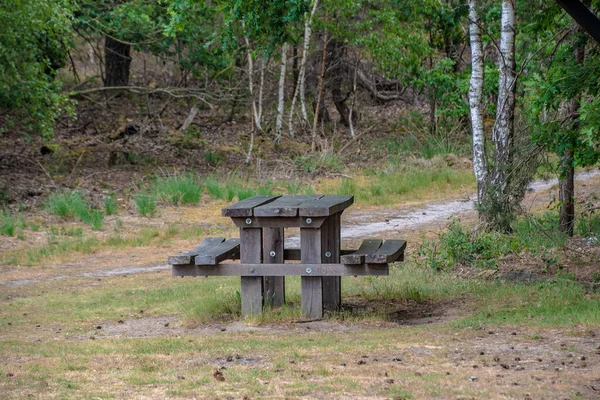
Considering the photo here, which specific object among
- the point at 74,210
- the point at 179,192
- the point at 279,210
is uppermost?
the point at 279,210

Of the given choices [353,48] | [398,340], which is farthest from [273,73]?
[398,340]

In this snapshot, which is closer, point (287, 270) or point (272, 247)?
point (287, 270)

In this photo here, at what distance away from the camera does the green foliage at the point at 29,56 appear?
1445 cm

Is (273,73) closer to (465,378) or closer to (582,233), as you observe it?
(582,233)

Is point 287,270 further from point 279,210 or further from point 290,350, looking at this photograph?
point 290,350

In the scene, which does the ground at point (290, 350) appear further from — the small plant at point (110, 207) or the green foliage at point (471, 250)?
the small plant at point (110, 207)

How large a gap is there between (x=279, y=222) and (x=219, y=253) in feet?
2.16

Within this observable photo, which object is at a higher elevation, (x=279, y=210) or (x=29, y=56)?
(x=29, y=56)

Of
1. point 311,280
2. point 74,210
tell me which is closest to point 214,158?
point 74,210

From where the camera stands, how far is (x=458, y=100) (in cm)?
2211

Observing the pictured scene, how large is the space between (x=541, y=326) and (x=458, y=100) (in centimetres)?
1547

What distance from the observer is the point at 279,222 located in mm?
7977

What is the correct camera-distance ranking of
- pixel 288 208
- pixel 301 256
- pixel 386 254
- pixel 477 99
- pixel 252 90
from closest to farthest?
pixel 386 254
pixel 288 208
pixel 301 256
pixel 477 99
pixel 252 90

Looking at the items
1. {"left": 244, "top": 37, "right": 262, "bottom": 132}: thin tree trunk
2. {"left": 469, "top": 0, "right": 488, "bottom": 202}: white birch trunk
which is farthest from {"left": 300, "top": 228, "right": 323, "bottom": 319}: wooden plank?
{"left": 244, "top": 37, "right": 262, "bottom": 132}: thin tree trunk
